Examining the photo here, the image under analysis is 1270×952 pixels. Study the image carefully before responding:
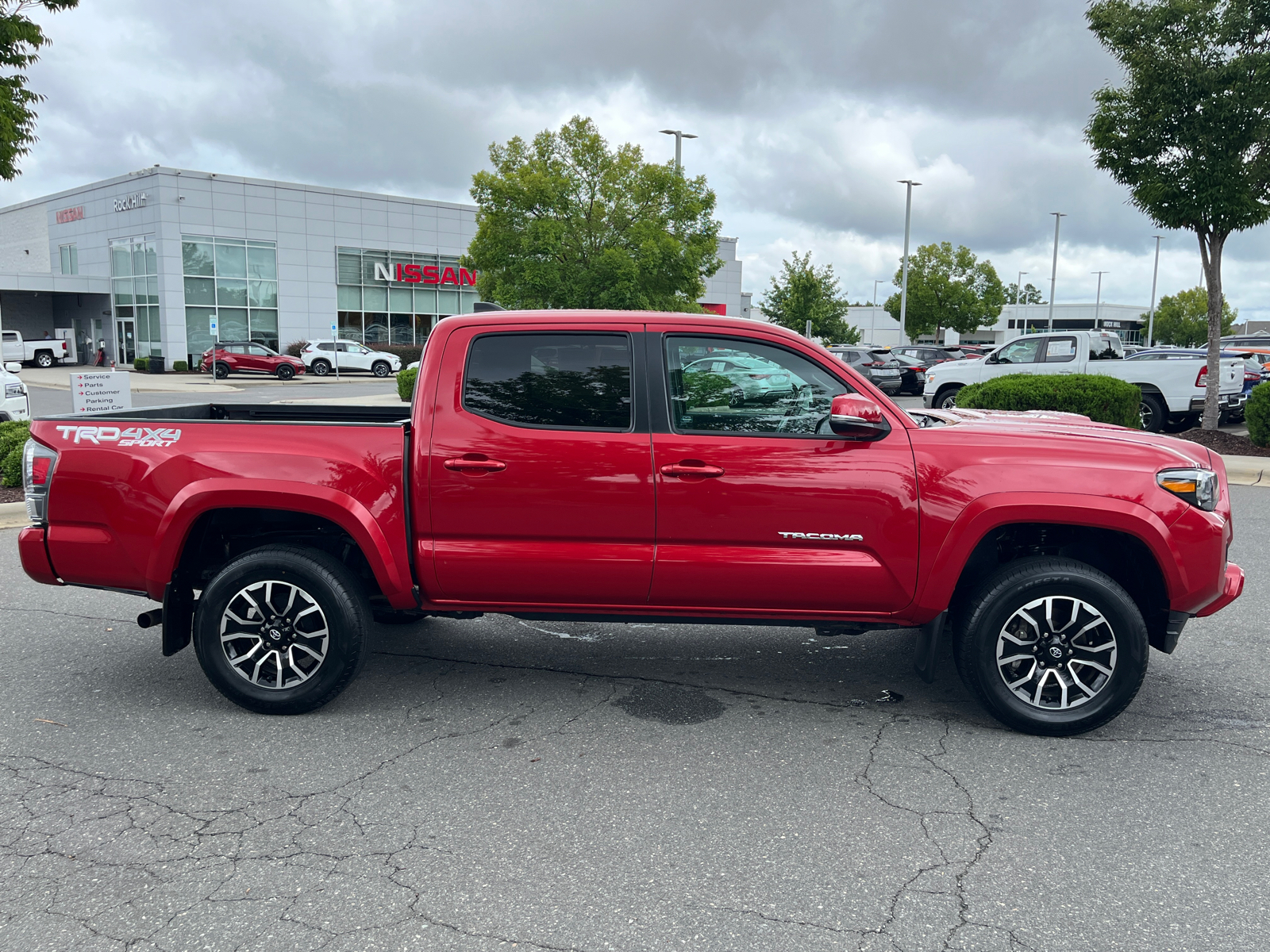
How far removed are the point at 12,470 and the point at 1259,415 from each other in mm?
16319

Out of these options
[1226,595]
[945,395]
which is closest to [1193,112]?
[945,395]

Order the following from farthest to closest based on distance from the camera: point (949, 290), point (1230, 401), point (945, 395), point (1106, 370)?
point (949, 290)
point (945, 395)
point (1230, 401)
point (1106, 370)

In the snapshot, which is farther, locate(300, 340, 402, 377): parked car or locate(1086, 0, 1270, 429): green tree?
locate(300, 340, 402, 377): parked car

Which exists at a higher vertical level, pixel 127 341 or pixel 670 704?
pixel 127 341

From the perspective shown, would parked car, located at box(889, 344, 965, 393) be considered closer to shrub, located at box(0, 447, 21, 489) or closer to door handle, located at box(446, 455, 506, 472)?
shrub, located at box(0, 447, 21, 489)

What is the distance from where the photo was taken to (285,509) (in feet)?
14.4

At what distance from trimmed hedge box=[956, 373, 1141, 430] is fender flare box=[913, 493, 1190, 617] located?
33.1 feet

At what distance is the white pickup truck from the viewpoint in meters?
16.2

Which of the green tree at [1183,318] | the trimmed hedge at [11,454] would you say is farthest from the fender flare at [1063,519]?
the green tree at [1183,318]

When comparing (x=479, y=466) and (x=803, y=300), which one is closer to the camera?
(x=479, y=466)

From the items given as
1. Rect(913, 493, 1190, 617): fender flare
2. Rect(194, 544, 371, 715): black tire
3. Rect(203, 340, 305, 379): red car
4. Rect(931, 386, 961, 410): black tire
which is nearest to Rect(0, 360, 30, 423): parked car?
Rect(194, 544, 371, 715): black tire

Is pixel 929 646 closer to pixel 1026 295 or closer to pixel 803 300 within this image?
pixel 803 300

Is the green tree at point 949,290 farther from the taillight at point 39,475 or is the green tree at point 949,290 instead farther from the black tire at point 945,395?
the taillight at point 39,475

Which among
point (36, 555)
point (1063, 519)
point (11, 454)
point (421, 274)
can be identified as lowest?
point (11, 454)
